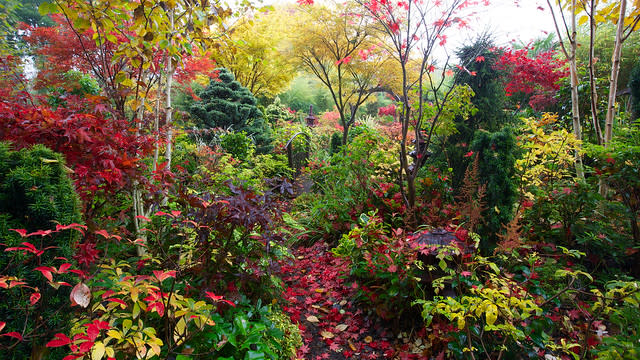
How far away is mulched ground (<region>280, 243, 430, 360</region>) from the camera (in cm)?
223

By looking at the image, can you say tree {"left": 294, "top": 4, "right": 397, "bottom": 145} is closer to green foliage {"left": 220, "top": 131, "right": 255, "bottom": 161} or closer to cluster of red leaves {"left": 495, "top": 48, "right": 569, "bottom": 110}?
green foliage {"left": 220, "top": 131, "right": 255, "bottom": 161}

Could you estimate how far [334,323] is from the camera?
103 inches

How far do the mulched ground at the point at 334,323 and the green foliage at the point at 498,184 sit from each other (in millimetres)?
1226

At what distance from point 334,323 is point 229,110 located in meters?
7.16

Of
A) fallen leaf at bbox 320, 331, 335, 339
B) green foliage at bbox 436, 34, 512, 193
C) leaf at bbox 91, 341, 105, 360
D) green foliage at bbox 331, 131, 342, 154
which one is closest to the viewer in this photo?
leaf at bbox 91, 341, 105, 360

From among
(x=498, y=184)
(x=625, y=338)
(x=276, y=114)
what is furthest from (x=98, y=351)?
(x=276, y=114)

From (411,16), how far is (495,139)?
1615 millimetres

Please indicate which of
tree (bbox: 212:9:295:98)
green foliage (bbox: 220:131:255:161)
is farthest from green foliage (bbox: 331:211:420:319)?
tree (bbox: 212:9:295:98)

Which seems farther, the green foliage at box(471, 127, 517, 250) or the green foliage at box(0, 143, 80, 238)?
the green foliage at box(471, 127, 517, 250)

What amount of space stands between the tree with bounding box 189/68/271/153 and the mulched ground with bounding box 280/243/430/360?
216 inches

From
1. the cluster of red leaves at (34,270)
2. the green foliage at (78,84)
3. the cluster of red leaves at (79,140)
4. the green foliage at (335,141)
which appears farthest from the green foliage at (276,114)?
the cluster of red leaves at (34,270)

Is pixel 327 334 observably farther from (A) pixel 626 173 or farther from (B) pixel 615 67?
(B) pixel 615 67

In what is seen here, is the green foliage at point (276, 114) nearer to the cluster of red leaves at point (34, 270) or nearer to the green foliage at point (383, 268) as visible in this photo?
the green foliage at point (383, 268)

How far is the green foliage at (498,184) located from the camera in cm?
277
